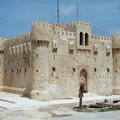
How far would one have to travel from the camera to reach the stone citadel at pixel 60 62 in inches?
1161

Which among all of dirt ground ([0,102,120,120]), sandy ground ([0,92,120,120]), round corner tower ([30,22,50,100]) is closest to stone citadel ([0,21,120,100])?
round corner tower ([30,22,50,100])

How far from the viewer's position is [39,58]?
29.4 meters

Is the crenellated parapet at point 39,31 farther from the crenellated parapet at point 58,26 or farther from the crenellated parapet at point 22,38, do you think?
the crenellated parapet at point 58,26

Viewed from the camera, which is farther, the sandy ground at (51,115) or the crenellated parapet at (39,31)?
the crenellated parapet at (39,31)

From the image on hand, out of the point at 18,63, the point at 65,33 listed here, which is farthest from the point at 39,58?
the point at 18,63

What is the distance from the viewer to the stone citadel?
29500 mm

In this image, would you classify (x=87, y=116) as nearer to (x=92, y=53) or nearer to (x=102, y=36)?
(x=92, y=53)

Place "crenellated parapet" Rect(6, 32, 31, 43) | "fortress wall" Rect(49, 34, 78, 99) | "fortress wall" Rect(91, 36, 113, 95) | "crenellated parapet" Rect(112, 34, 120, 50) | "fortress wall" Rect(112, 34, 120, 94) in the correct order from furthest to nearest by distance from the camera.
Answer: "fortress wall" Rect(112, 34, 120, 94) → "crenellated parapet" Rect(112, 34, 120, 50) → "fortress wall" Rect(91, 36, 113, 95) → "crenellated parapet" Rect(6, 32, 31, 43) → "fortress wall" Rect(49, 34, 78, 99)

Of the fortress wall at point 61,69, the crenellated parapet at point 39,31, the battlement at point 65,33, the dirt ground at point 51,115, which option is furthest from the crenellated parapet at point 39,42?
the dirt ground at point 51,115

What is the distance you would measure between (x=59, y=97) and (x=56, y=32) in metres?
7.46

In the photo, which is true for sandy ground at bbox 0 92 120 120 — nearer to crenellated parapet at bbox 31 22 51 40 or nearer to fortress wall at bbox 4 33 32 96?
fortress wall at bbox 4 33 32 96

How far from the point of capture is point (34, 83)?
2938 cm

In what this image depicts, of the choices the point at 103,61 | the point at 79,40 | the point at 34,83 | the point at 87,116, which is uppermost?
the point at 79,40

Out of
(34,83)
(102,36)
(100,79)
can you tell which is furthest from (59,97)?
(102,36)
